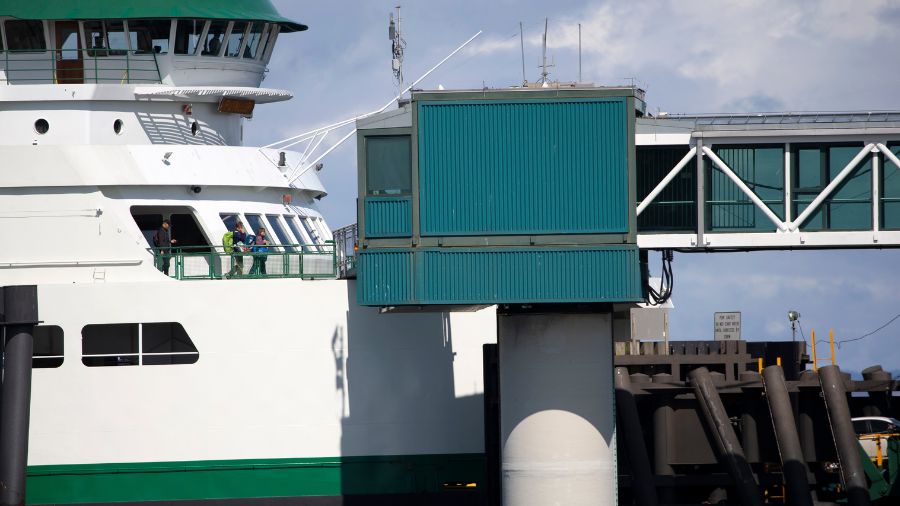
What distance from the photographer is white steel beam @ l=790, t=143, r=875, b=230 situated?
91.7ft

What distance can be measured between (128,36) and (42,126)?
2.82 meters

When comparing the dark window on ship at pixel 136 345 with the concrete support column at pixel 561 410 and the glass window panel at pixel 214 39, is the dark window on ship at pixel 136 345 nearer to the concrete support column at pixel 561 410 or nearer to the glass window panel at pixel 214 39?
the glass window panel at pixel 214 39

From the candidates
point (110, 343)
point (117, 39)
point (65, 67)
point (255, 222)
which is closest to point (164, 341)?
point (110, 343)

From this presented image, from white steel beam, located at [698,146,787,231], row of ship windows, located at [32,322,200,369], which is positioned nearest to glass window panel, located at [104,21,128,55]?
row of ship windows, located at [32,322,200,369]

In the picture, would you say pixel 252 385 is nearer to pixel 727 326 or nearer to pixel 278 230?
pixel 278 230

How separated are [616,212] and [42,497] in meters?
12.8

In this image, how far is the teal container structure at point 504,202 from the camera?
25.5 meters

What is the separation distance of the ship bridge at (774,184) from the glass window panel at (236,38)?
401 inches

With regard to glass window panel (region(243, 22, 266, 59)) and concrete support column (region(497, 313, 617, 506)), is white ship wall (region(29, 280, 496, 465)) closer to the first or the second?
concrete support column (region(497, 313, 617, 506))

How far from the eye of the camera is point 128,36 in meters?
32.5

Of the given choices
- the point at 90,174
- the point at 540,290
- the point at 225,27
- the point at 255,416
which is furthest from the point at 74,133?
the point at 540,290

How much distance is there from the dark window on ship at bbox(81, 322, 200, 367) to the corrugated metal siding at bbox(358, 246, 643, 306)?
6.05 meters

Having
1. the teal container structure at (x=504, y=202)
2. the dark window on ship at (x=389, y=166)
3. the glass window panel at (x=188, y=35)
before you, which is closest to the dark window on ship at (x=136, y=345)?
the teal container structure at (x=504, y=202)

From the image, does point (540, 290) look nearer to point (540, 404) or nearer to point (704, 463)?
point (540, 404)
